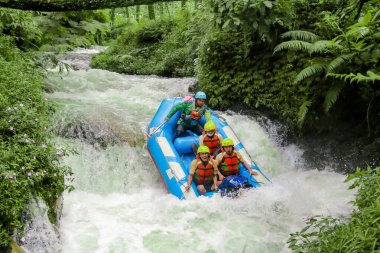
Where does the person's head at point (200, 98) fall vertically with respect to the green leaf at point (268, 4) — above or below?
below

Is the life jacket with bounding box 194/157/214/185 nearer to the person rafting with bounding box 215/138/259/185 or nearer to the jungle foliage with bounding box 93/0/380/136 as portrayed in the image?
the person rafting with bounding box 215/138/259/185

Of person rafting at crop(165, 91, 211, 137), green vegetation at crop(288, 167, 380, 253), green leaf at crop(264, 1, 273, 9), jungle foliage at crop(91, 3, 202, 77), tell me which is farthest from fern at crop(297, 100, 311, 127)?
jungle foliage at crop(91, 3, 202, 77)

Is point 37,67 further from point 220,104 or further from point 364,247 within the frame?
point 364,247

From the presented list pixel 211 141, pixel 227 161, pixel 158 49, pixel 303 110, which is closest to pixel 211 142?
pixel 211 141

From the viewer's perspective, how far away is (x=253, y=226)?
16.3 feet

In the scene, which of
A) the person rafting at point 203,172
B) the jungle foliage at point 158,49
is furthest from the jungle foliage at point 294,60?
the jungle foliage at point 158,49

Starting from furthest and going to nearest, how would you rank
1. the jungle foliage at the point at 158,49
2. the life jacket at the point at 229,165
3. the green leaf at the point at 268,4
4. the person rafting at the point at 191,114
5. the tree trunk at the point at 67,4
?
the jungle foliage at the point at 158,49
the person rafting at the point at 191,114
the green leaf at the point at 268,4
the life jacket at the point at 229,165
the tree trunk at the point at 67,4

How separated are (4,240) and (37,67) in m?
5.29

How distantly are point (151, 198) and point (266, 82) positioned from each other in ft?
11.2

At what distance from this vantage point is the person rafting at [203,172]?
18.7 feet

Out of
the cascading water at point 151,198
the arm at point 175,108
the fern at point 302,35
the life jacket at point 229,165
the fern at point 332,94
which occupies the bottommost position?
the cascading water at point 151,198

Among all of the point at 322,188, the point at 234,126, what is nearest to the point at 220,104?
the point at 234,126

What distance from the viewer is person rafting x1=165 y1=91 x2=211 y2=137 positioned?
687 centimetres

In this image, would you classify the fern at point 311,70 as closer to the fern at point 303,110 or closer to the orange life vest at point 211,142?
the fern at point 303,110
